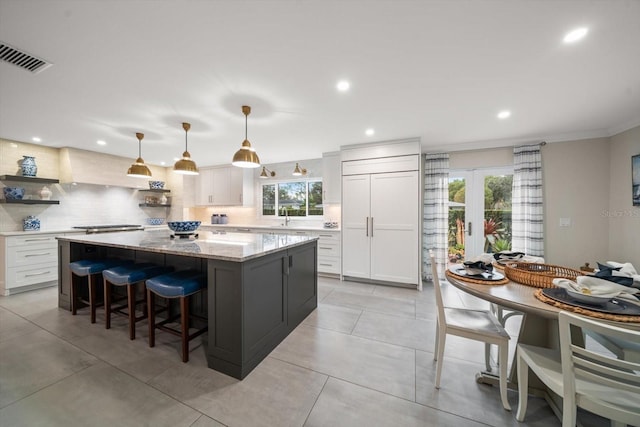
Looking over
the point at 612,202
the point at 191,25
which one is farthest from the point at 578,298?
the point at 612,202

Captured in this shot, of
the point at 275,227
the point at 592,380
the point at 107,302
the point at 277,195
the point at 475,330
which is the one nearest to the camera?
the point at 592,380

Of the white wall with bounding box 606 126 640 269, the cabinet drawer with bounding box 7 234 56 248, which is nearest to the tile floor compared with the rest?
the cabinet drawer with bounding box 7 234 56 248

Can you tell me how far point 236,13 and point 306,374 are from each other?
2617 millimetres

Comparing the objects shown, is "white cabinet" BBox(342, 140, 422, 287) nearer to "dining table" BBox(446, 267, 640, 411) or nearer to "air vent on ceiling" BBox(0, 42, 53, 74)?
"dining table" BBox(446, 267, 640, 411)

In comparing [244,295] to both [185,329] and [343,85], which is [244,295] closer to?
[185,329]

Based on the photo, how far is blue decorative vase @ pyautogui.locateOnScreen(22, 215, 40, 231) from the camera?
393 centimetres

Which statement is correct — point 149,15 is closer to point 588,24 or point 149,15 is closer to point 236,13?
point 236,13

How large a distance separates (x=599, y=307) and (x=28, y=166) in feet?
23.7

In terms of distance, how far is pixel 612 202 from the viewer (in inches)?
128

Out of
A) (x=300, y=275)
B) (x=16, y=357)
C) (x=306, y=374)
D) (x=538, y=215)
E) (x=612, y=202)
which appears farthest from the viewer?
(x=538, y=215)

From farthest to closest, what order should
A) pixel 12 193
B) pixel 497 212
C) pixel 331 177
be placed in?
pixel 331 177, pixel 497 212, pixel 12 193

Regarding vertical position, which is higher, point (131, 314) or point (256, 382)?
point (131, 314)

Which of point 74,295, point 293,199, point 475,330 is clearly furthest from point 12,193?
point 475,330

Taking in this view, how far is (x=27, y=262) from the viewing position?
357 cm
